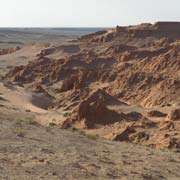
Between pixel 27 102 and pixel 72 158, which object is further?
pixel 27 102

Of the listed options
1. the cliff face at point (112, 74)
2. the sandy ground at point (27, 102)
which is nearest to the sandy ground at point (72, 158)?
the cliff face at point (112, 74)

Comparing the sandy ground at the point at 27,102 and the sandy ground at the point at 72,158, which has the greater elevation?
the sandy ground at the point at 72,158

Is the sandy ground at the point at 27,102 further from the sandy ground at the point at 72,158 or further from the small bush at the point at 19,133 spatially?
the small bush at the point at 19,133

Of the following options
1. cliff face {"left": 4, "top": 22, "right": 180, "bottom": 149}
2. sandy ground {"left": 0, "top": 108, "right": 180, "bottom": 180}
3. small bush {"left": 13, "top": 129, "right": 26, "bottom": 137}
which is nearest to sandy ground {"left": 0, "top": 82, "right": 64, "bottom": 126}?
cliff face {"left": 4, "top": 22, "right": 180, "bottom": 149}

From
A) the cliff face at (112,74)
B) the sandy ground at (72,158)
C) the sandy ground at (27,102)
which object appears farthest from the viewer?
the sandy ground at (27,102)

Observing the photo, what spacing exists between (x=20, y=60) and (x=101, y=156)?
61947mm

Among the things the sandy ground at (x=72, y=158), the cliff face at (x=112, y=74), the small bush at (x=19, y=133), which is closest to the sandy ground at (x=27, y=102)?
the cliff face at (x=112, y=74)

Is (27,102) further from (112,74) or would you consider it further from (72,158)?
(72,158)

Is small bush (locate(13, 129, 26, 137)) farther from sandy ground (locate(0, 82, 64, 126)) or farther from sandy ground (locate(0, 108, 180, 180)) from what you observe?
sandy ground (locate(0, 82, 64, 126))

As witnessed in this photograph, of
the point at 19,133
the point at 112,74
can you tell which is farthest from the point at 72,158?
the point at 112,74

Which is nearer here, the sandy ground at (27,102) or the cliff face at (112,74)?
the cliff face at (112,74)

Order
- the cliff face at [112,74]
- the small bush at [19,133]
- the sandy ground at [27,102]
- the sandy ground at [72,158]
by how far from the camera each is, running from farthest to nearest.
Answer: the sandy ground at [27,102], the cliff face at [112,74], the small bush at [19,133], the sandy ground at [72,158]

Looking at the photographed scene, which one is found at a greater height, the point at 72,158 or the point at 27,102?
the point at 72,158

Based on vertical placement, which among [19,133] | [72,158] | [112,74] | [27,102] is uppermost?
[72,158]
